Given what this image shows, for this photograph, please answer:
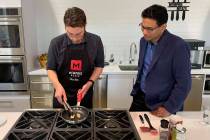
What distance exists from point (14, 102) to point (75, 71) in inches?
58.4

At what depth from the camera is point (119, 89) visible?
2994 mm

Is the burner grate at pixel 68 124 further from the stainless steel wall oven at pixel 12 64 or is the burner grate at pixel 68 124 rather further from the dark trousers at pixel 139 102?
the stainless steel wall oven at pixel 12 64

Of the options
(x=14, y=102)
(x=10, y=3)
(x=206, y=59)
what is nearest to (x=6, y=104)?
(x=14, y=102)

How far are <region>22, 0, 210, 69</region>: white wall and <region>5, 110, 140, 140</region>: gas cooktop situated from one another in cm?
202

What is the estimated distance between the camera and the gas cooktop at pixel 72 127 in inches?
48.8

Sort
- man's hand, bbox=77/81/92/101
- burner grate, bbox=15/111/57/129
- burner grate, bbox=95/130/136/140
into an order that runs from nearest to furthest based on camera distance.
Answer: burner grate, bbox=95/130/136/140
burner grate, bbox=15/111/57/129
man's hand, bbox=77/81/92/101

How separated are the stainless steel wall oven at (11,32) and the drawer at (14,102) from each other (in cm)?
57

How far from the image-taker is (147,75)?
1677mm

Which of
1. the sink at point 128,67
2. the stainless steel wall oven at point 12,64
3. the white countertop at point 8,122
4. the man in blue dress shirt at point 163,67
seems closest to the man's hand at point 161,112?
the man in blue dress shirt at point 163,67

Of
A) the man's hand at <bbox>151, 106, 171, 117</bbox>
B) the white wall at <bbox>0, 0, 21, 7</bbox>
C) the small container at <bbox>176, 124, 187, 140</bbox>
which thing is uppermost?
the white wall at <bbox>0, 0, 21, 7</bbox>

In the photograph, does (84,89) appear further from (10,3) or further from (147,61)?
(10,3)

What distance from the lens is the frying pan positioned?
1386 millimetres

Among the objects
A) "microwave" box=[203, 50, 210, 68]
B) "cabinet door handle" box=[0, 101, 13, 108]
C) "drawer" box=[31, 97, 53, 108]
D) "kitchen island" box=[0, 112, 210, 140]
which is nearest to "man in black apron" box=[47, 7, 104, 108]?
"kitchen island" box=[0, 112, 210, 140]

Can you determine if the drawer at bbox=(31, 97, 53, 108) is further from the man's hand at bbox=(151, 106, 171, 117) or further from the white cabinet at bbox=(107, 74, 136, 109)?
the man's hand at bbox=(151, 106, 171, 117)
